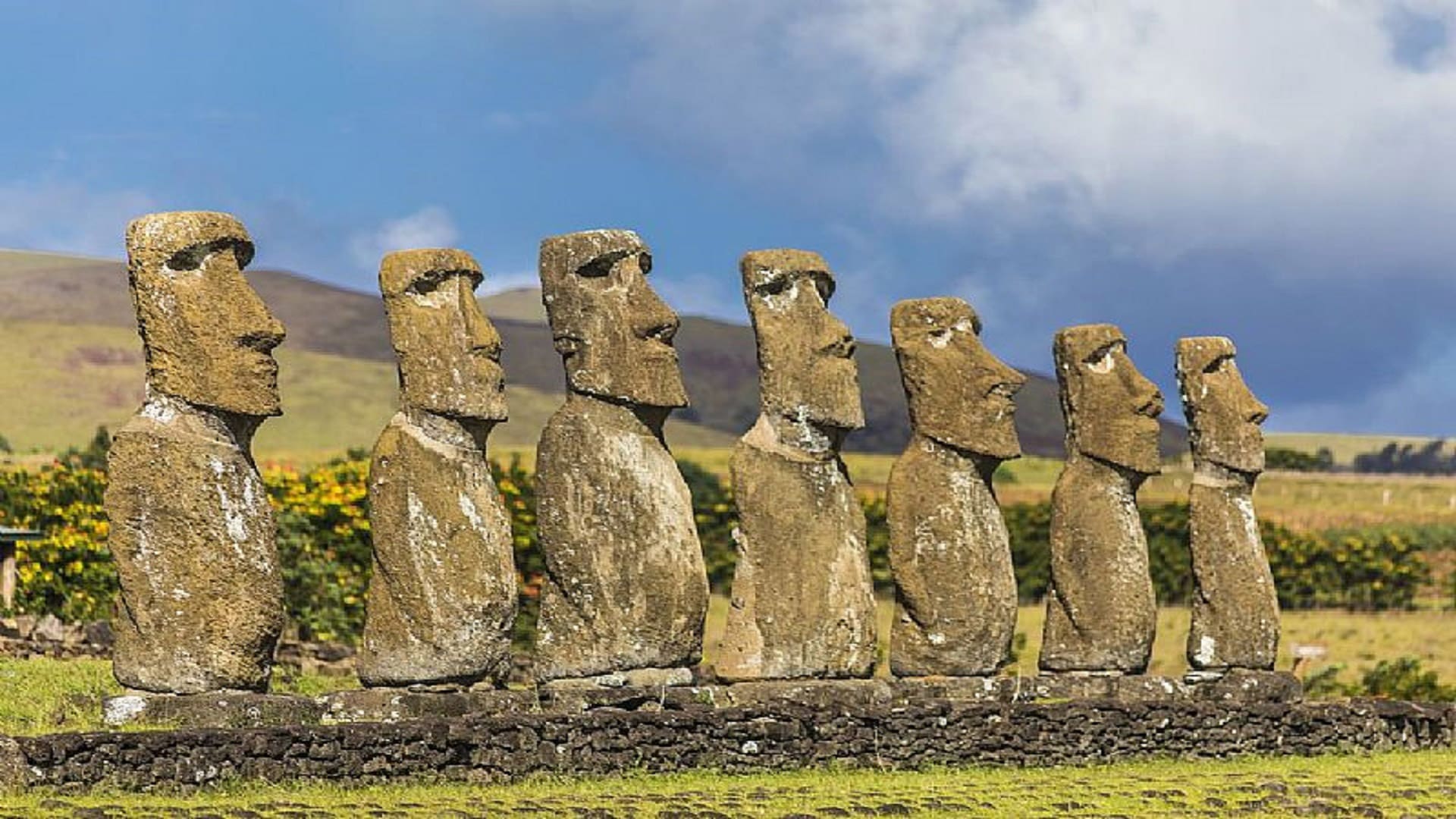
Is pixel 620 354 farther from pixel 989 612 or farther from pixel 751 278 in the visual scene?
pixel 989 612

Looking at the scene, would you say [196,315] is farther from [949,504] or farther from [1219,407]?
[1219,407]

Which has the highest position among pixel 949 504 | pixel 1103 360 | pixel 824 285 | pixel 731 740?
pixel 824 285

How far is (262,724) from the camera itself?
1798cm

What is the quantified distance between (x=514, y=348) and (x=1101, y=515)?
14206 cm

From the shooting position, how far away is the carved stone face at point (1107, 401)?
79.3 feet

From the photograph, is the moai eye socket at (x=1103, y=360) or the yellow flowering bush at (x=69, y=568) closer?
the moai eye socket at (x=1103, y=360)

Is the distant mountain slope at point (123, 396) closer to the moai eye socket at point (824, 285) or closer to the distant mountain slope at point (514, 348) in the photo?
the distant mountain slope at point (514, 348)

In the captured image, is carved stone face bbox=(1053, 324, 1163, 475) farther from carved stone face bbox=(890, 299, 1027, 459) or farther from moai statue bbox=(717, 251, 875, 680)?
moai statue bbox=(717, 251, 875, 680)

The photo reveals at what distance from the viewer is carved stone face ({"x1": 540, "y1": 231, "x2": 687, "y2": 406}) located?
20281 millimetres

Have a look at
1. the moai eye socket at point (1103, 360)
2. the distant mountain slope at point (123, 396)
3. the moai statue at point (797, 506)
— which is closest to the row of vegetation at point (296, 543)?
the moai statue at point (797, 506)

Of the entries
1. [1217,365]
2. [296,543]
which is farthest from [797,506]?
[296,543]

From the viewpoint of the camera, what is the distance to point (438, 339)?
1942 centimetres

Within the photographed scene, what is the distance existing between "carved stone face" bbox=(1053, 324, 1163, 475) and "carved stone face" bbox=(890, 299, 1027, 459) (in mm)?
1488

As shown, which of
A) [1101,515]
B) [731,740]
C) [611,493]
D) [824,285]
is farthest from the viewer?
[1101,515]
